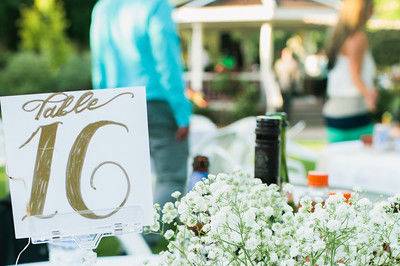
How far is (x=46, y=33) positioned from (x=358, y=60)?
1572 centimetres

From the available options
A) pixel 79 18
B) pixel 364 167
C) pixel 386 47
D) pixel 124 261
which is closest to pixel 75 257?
pixel 124 261

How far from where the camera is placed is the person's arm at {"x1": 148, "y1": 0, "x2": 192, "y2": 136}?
3.84 m

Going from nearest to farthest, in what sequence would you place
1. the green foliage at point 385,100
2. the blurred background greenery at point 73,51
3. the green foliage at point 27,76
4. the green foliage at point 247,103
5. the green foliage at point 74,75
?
the green foliage at point 247,103 → the green foliage at point 385,100 → the blurred background greenery at point 73,51 → the green foliage at point 27,76 → the green foliage at point 74,75

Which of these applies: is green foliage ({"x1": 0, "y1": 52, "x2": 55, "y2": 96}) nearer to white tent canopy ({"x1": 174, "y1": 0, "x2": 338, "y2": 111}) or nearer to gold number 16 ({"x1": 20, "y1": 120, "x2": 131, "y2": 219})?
white tent canopy ({"x1": 174, "y1": 0, "x2": 338, "y2": 111})

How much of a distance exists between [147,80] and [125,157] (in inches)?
97.4

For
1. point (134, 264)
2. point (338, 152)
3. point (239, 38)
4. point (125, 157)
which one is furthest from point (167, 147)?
point (239, 38)

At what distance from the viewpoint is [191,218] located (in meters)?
1.40

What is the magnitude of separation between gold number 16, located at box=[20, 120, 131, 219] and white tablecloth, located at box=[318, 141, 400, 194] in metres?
2.60

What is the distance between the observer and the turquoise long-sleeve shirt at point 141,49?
3.85m

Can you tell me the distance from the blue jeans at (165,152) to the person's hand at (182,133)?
0.12 ft

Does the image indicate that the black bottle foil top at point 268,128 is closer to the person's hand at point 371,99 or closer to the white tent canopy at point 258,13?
the person's hand at point 371,99

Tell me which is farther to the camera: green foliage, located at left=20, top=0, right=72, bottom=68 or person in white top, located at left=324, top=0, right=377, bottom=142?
green foliage, located at left=20, top=0, right=72, bottom=68

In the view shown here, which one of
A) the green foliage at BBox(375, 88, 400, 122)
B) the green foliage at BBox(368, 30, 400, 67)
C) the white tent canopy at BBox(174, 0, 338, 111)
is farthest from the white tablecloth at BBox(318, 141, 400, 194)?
the green foliage at BBox(368, 30, 400, 67)

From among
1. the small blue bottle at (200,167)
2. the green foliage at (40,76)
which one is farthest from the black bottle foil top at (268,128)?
the green foliage at (40,76)
